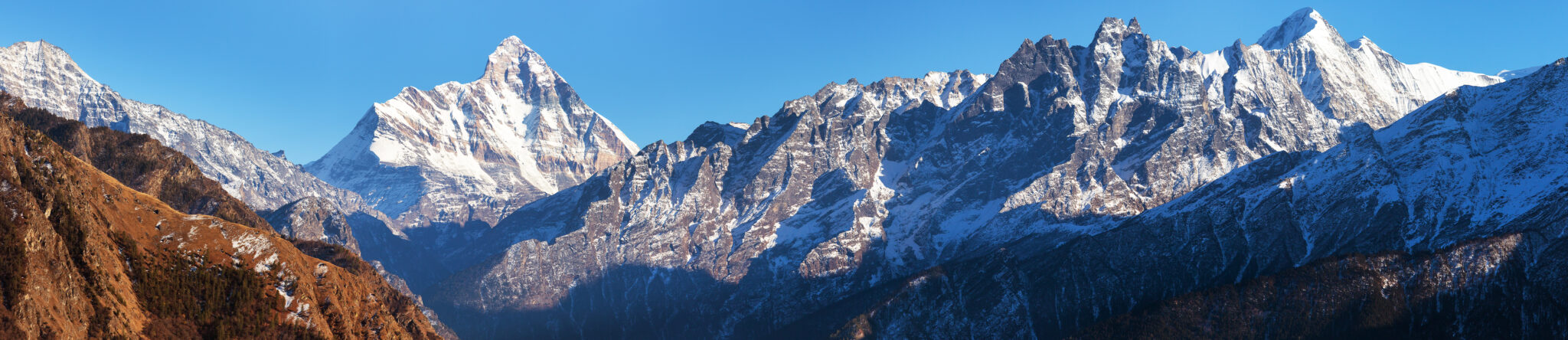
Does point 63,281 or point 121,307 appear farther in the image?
point 121,307

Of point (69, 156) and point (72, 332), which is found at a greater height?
point (69, 156)

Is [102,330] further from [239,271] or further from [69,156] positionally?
[69,156]

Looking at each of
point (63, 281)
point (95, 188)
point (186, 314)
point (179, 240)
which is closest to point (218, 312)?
point (186, 314)

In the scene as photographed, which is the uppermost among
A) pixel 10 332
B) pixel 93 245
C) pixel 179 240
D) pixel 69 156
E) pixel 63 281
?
pixel 69 156

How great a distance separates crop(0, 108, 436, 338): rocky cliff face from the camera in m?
99.9

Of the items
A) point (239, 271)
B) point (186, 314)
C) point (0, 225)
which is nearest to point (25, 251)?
point (0, 225)

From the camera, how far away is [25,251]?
325ft

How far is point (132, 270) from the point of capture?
130 m

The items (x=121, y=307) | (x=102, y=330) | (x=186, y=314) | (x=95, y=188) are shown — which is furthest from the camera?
(x=95, y=188)

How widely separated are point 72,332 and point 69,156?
5582 cm

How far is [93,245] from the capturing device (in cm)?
11775

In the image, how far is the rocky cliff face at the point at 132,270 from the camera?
99.9m

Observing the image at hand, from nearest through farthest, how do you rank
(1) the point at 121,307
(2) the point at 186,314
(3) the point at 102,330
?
(3) the point at 102,330 < (1) the point at 121,307 < (2) the point at 186,314

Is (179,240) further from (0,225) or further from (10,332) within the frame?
(10,332)
